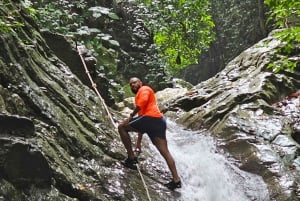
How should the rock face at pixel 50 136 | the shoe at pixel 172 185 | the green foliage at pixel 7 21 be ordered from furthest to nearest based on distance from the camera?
the shoe at pixel 172 185 → the green foliage at pixel 7 21 → the rock face at pixel 50 136

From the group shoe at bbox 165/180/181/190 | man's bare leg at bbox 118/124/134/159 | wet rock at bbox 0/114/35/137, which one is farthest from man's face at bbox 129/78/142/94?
wet rock at bbox 0/114/35/137

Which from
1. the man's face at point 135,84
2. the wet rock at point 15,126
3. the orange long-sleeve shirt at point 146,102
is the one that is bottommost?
the orange long-sleeve shirt at point 146,102

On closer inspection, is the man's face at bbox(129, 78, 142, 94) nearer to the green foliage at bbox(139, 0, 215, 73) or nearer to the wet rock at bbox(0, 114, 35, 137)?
the wet rock at bbox(0, 114, 35, 137)

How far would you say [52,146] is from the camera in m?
6.31

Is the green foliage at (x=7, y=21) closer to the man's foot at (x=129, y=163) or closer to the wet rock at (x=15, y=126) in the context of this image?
the wet rock at (x=15, y=126)

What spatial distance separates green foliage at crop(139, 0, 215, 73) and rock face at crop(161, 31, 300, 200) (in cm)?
456

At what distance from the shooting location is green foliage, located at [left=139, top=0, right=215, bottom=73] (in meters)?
19.5

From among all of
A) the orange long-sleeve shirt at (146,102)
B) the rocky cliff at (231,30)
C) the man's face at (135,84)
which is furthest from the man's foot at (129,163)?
the rocky cliff at (231,30)

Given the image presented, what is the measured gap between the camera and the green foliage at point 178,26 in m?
19.5

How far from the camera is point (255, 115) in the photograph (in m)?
11.7

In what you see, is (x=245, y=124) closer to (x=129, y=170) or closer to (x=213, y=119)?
(x=213, y=119)

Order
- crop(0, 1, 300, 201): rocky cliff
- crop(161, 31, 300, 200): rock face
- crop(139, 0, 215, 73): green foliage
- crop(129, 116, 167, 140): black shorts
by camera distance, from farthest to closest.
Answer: crop(139, 0, 215, 73): green foliage
crop(161, 31, 300, 200): rock face
crop(129, 116, 167, 140): black shorts
crop(0, 1, 300, 201): rocky cliff

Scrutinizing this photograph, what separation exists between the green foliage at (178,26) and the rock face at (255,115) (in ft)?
15.0

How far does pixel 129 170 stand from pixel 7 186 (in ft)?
9.70
